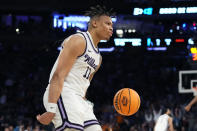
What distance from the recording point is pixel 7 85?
77.3 feet

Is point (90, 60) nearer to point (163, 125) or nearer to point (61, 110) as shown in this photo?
point (61, 110)

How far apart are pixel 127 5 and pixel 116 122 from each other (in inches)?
191

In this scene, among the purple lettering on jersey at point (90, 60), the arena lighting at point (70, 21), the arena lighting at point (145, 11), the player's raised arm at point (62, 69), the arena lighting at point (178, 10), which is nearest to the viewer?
the player's raised arm at point (62, 69)

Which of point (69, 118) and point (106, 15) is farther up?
point (106, 15)

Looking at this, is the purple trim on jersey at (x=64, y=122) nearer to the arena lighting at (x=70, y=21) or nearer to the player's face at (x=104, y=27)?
the player's face at (x=104, y=27)

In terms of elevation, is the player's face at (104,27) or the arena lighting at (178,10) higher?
the player's face at (104,27)

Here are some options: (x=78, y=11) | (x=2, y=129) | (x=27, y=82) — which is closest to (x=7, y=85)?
(x=27, y=82)

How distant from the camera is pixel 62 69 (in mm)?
4434

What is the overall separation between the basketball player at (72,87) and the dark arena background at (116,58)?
9371 mm

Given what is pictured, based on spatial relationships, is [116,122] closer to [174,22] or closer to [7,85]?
[174,22]

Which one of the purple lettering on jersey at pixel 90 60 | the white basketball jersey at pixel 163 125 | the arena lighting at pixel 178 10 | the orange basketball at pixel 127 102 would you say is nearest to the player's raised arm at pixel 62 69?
the purple lettering on jersey at pixel 90 60

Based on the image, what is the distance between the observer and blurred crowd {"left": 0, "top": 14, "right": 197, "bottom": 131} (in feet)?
61.6

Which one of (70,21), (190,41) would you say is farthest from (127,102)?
(70,21)

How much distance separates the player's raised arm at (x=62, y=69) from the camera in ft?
14.1
